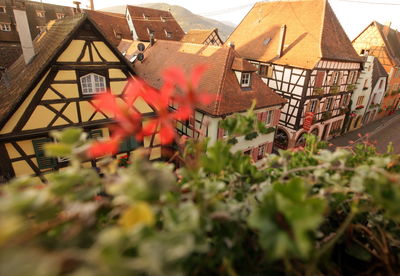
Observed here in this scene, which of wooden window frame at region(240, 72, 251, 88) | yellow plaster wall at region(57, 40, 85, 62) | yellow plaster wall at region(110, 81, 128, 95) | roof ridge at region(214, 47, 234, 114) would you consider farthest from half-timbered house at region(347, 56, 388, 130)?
yellow plaster wall at region(57, 40, 85, 62)

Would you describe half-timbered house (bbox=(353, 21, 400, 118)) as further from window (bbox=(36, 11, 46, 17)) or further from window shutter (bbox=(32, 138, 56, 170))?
window (bbox=(36, 11, 46, 17))

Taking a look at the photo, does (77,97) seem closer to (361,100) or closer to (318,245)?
(318,245)

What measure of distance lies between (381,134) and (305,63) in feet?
46.2

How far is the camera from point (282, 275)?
4.50 ft

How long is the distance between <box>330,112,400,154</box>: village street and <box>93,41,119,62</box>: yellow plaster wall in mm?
17039

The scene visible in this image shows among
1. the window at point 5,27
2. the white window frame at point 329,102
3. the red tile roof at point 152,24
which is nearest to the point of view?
the white window frame at point 329,102

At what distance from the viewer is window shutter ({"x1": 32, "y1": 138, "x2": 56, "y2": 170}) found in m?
7.45

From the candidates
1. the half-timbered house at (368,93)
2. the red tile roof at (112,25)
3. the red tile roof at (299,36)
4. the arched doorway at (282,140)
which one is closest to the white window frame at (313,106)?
the arched doorway at (282,140)

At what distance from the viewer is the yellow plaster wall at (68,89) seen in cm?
736

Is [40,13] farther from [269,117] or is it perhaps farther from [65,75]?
[269,117]

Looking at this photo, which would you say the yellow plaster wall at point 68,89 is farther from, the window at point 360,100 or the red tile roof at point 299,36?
the window at point 360,100

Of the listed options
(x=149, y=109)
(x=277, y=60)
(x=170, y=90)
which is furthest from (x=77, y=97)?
(x=277, y=60)

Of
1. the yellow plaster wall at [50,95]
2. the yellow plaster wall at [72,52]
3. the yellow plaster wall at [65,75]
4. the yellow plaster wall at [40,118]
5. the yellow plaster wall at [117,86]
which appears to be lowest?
the yellow plaster wall at [40,118]

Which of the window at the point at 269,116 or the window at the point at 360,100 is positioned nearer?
the window at the point at 269,116
